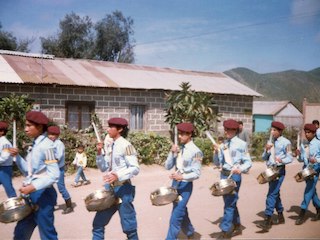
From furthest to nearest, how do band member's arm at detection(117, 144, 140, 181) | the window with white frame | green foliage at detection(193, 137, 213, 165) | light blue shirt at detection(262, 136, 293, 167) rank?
1. the window with white frame
2. green foliage at detection(193, 137, 213, 165)
3. light blue shirt at detection(262, 136, 293, 167)
4. band member's arm at detection(117, 144, 140, 181)

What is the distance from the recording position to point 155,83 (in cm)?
1648

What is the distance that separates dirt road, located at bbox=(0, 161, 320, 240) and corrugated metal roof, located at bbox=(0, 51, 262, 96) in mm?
4617

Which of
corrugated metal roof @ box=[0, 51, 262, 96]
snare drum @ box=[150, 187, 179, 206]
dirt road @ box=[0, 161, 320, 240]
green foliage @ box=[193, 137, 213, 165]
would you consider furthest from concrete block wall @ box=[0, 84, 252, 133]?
snare drum @ box=[150, 187, 179, 206]

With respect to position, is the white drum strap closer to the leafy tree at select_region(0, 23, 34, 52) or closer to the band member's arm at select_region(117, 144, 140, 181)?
the band member's arm at select_region(117, 144, 140, 181)

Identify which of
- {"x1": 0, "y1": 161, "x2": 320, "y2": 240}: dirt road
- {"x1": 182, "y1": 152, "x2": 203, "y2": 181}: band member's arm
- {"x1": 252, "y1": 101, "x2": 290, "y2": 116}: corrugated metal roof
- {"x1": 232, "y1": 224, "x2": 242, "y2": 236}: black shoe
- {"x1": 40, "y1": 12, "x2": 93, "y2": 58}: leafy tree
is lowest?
{"x1": 0, "y1": 161, "x2": 320, "y2": 240}: dirt road

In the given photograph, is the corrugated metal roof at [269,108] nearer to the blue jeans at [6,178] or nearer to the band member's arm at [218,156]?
the band member's arm at [218,156]

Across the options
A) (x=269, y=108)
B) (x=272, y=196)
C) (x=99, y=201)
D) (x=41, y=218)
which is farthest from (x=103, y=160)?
(x=269, y=108)

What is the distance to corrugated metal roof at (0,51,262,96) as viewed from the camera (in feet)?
44.3

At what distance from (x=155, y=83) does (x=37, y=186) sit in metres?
12.8

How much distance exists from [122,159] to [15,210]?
147cm

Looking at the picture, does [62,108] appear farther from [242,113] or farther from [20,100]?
[242,113]

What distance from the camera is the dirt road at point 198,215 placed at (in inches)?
241

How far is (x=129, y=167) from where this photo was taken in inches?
185

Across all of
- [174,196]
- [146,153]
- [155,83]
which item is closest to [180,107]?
[146,153]
